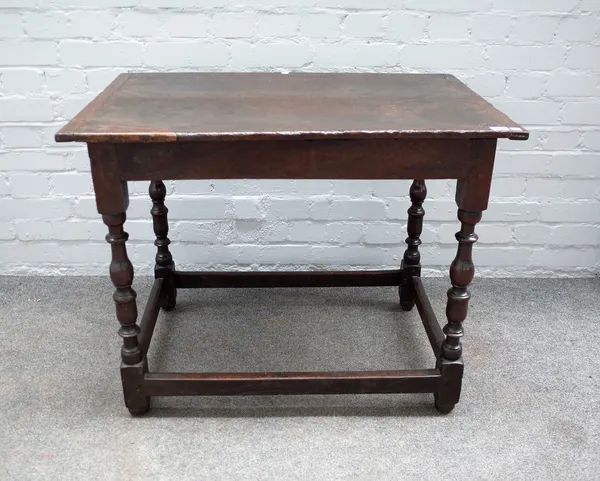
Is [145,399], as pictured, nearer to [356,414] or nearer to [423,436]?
[356,414]

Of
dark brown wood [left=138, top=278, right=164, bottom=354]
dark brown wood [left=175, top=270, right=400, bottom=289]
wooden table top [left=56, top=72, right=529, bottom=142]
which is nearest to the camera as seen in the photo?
wooden table top [left=56, top=72, right=529, bottom=142]

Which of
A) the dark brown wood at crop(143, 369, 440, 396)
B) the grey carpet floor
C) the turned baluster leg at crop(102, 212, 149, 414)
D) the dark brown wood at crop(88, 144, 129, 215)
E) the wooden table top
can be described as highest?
the wooden table top

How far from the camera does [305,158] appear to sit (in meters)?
1.32

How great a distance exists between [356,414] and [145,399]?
0.54m

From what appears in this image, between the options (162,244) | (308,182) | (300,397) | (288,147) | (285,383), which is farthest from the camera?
(308,182)

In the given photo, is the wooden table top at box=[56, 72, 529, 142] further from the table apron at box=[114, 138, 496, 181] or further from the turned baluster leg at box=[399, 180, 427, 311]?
the turned baluster leg at box=[399, 180, 427, 311]

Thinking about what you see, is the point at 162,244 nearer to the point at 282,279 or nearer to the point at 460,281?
the point at 282,279

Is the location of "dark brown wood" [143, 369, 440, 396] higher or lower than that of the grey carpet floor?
higher

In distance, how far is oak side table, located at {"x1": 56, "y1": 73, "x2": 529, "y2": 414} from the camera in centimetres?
128

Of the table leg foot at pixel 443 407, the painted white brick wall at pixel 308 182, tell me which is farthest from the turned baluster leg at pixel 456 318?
the painted white brick wall at pixel 308 182

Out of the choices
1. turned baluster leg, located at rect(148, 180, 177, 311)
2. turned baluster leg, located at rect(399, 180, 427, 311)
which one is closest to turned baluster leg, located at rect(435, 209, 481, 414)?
turned baluster leg, located at rect(399, 180, 427, 311)

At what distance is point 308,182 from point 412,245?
0.41m

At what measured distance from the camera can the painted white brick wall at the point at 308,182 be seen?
1.90 m

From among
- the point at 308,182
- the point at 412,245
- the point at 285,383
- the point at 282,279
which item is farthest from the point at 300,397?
the point at 308,182
